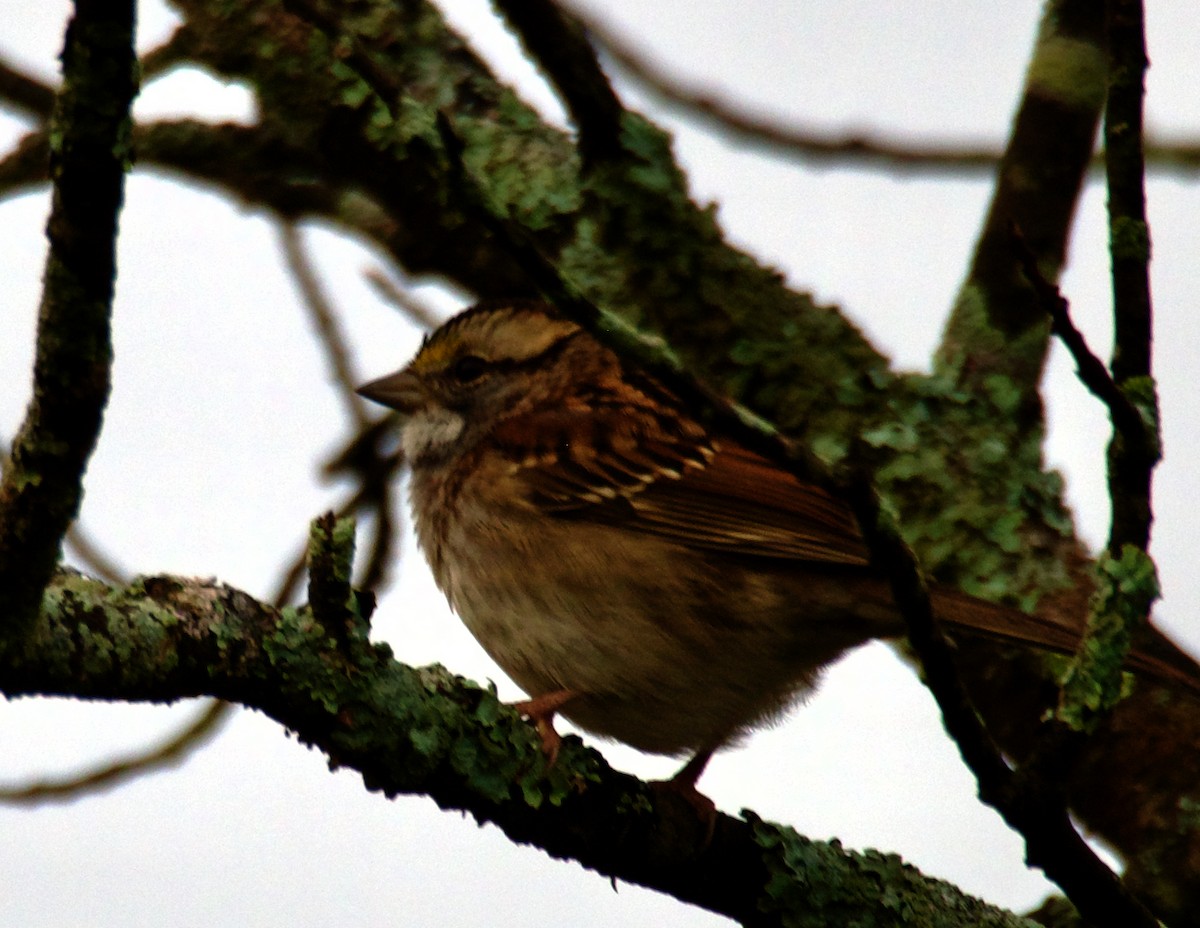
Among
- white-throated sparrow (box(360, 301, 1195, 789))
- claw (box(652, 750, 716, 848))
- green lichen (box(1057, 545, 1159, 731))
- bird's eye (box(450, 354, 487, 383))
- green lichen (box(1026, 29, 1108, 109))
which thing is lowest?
claw (box(652, 750, 716, 848))

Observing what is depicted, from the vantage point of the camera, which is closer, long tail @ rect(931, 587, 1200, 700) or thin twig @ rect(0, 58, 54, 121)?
long tail @ rect(931, 587, 1200, 700)

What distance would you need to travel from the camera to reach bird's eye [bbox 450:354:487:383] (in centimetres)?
488

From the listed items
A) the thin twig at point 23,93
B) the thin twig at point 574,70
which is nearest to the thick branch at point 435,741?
the thin twig at point 574,70

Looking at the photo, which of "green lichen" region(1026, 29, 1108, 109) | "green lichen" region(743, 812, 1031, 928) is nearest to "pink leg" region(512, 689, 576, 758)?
"green lichen" region(743, 812, 1031, 928)

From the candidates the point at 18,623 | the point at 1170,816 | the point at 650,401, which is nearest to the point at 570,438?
the point at 650,401

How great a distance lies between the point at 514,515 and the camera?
4188mm

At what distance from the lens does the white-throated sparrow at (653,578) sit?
385 cm

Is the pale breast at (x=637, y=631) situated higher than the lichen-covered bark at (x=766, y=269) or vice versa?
the lichen-covered bark at (x=766, y=269)

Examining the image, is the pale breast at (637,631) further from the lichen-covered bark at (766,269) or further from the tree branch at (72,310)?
the tree branch at (72,310)

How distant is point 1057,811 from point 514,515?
71.0 inches

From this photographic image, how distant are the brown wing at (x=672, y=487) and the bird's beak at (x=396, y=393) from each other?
407mm

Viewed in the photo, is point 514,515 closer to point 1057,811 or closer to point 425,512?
point 425,512

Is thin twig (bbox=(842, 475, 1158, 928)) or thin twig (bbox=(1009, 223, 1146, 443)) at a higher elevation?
thin twig (bbox=(1009, 223, 1146, 443))

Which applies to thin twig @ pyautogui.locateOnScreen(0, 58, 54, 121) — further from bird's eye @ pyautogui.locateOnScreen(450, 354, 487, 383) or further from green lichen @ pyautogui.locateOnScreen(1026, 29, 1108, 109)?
green lichen @ pyautogui.locateOnScreen(1026, 29, 1108, 109)
